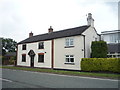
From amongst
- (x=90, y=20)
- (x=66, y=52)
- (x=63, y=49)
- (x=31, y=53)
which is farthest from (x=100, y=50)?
(x=31, y=53)

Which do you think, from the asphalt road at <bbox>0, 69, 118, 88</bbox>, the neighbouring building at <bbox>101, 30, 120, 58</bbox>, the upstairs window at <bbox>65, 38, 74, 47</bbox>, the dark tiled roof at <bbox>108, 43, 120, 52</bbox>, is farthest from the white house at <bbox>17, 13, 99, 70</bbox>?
the asphalt road at <bbox>0, 69, 118, 88</bbox>

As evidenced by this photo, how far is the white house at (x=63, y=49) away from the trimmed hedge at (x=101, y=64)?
148cm

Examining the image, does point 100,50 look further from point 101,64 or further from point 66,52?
point 66,52

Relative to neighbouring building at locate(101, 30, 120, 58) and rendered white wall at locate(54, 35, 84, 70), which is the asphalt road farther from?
neighbouring building at locate(101, 30, 120, 58)

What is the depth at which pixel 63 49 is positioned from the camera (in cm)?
2161

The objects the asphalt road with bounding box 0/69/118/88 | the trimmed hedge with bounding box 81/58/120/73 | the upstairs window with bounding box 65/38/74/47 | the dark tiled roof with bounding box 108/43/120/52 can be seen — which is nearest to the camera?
the asphalt road with bounding box 0/69/118/88

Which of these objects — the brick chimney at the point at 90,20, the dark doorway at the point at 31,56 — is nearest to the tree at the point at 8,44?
the dark doorway at the point at 31,56

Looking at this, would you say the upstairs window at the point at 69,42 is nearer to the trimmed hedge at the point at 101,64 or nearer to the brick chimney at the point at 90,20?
the trimmed hedge at the point at 101,64

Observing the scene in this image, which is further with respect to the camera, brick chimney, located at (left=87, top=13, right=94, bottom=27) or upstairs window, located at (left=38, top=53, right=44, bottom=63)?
upstairs window, located at (left=38, top=53, right=44, bottom=63)

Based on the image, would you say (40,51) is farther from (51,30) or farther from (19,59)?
(19,59)

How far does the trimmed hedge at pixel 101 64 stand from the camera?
51.1 ft

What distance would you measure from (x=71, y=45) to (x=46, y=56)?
5.80 m

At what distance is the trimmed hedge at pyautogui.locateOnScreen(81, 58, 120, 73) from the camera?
1556 centimetres

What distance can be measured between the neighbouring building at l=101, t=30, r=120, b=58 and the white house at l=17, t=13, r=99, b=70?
2.31 metres
